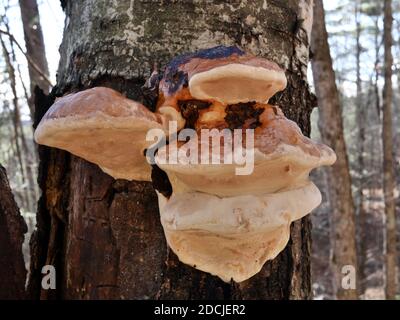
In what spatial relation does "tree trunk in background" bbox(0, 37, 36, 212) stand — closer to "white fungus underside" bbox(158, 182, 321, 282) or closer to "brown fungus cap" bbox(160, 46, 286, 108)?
"brown fungus cap" bbox(160, 46, 286, 108)

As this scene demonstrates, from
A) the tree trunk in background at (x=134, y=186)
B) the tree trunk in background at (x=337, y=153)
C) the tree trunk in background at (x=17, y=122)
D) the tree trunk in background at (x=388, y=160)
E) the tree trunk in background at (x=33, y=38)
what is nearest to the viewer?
the tree trunk in background at (x=134, y=186)

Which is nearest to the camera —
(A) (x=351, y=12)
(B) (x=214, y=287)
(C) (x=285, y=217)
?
(C) (x=285, y=217)

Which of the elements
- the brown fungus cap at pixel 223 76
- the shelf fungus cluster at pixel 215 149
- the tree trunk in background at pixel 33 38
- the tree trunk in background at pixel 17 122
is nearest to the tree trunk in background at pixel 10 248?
the shelf fungus cluster at pixel 215 149

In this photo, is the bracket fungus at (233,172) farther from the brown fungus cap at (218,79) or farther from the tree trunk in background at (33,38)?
the tree trunk in background at (33,38)

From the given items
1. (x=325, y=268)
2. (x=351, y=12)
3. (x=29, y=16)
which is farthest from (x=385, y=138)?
(x=351, y=12)

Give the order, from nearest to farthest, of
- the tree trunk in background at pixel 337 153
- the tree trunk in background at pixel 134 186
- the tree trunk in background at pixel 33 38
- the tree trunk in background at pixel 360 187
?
the tree trunk in background at pixel 134 186, the tree trunk in background at pixel 337 153, the tree trunk in background at pixel 33 38, the tree trunk in background at pixel 360 187

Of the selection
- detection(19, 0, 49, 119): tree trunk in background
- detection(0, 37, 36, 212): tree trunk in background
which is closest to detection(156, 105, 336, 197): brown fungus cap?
detection(0, 37, 36, 212): tree trunk in background

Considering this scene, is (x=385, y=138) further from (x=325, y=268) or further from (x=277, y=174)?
(x=325, y=268)
